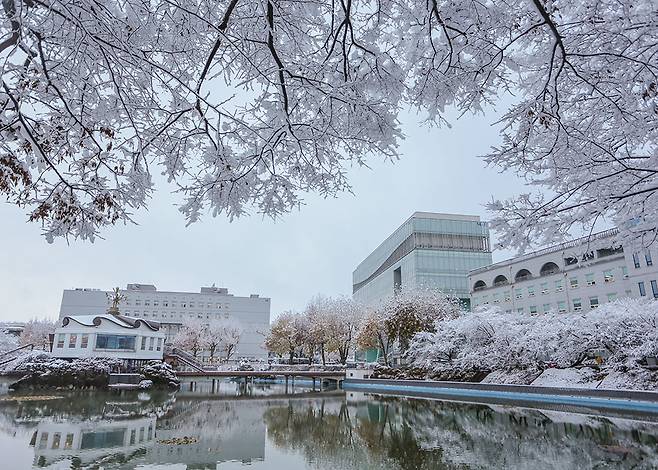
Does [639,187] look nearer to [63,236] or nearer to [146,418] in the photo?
[63,236]

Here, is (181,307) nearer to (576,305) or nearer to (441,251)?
(441,251)

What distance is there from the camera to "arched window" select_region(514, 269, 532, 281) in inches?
1686

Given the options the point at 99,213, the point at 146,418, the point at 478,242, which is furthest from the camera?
the point at 478,242

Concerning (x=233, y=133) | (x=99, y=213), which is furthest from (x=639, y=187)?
(x=99, y=213)

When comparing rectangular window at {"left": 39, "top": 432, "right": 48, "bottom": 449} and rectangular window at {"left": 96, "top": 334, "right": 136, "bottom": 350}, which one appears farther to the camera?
rectangular window at {"left": 96, "top": 334, "right": 136, "bottom": 350}

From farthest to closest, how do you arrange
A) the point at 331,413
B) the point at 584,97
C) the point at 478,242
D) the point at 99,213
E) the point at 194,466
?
1. the point at 478,242
2. the point at 331,413
3. the point at 194,466
4. the point at 584,97
5. the point at 99,213

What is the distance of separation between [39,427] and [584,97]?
15.2m

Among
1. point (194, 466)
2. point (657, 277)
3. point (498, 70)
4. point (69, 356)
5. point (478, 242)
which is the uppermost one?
point (478, 242)

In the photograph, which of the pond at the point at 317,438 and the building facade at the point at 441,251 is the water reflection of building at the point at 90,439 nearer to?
the pond at the point at 317,438

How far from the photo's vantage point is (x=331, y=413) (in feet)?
57.7

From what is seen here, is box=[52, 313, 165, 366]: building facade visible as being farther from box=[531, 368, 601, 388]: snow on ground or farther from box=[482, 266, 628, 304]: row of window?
box=[482, 266, 628, 304]: row of window

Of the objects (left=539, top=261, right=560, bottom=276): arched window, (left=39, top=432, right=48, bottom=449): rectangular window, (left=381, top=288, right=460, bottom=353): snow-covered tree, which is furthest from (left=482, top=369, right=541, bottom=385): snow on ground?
(left=539, top=261, right=560, bottom=276): arched window

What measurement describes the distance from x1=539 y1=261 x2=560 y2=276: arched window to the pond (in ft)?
87.0

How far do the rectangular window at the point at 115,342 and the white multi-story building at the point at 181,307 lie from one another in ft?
135
